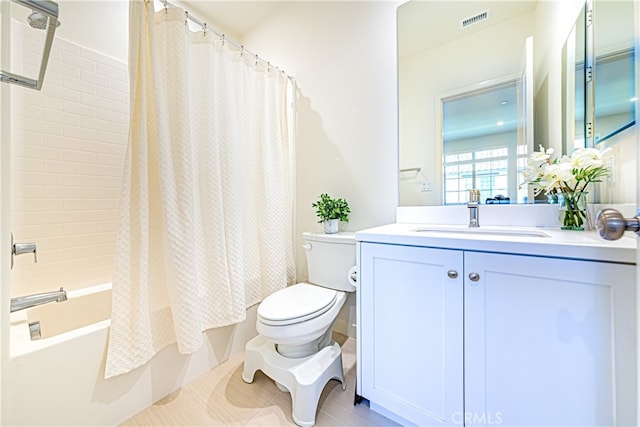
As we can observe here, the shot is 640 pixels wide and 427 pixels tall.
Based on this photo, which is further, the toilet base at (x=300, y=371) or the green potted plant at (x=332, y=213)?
the green potted plant at (x=332, y=213)

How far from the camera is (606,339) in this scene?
2.15ft

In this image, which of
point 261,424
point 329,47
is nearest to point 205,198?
point 261,424

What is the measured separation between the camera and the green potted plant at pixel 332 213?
166 cm

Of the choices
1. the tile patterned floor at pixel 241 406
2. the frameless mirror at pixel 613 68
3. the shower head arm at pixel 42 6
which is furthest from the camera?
the tile patterned floor at pixel 241 406

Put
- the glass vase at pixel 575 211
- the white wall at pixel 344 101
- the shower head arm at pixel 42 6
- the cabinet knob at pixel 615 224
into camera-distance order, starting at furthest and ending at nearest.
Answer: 1. the white wall at pixel 344 101
2. the glass vase at pixel 575 211
3. the shower head arm at pixel 42 6
4. the cabinet knob at pixel 615 224

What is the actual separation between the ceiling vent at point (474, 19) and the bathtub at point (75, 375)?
2200mm

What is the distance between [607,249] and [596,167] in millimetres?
445

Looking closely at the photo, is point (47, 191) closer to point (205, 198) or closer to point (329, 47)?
point (205, 198)

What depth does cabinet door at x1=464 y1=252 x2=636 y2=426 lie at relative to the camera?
2.11 ft

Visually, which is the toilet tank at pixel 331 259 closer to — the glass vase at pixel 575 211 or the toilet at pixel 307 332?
the toilet at pixel 307 332

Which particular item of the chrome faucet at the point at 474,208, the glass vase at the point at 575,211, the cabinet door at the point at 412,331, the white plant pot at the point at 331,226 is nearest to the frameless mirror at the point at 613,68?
the glass vase at the point at 575,211

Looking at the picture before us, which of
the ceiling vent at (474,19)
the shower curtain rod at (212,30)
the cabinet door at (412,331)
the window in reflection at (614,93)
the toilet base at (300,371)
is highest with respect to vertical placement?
the shower curtain rod at (212,30)

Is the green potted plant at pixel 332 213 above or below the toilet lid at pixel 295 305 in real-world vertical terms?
above

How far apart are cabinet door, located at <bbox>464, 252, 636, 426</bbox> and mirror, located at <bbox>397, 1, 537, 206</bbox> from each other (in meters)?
0.65
